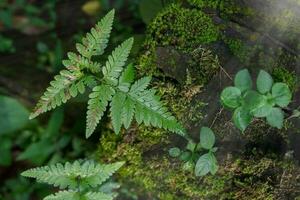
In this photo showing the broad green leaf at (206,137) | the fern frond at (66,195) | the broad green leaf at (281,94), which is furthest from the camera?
the fern frond at (66,195)

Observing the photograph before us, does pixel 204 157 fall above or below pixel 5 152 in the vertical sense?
above

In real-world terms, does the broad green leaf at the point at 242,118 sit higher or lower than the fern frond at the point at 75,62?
lower

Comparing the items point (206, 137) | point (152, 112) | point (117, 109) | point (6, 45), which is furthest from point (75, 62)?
point (6, 45)

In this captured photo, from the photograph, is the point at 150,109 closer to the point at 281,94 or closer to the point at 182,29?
the point at 182,29

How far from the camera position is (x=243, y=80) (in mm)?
1652

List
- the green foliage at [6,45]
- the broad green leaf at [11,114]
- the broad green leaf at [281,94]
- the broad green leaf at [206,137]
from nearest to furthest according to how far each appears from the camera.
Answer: the broad green leaf at [281,94] < the broad green leaf at [206,137] < the broad green leaf at [11,114] < the green foliage at [6,45]

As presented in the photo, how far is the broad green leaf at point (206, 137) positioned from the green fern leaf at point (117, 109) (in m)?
0.31

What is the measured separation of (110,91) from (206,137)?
40cm

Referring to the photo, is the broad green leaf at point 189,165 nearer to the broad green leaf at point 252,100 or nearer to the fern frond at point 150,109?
the fern frond at point 150,109

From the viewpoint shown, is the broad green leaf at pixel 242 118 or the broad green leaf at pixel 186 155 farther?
the broad green leaf at pixel 186 155

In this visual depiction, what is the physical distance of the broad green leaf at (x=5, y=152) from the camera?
288 cm

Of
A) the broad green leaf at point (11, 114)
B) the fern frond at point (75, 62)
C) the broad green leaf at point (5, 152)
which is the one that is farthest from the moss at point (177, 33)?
the broad green leaf at point (5, 152)

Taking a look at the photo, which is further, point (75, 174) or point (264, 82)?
point (75, 174)

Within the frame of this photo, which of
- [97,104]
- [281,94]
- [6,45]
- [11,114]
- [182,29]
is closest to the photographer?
[281,94]
